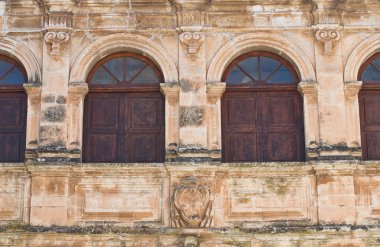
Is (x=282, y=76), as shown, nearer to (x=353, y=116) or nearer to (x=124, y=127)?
(x=353, y=116)

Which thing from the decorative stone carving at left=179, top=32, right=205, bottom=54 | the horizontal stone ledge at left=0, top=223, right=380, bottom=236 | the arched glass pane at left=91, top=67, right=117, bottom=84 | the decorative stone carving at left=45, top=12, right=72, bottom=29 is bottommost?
the horizontal stone ledge at left=0, top=223, right=380, bottom=236

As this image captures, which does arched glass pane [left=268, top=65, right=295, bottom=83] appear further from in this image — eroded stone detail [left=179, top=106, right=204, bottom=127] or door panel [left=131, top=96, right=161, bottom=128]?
door panel [left=131, top=96, right=161, bottom=128]

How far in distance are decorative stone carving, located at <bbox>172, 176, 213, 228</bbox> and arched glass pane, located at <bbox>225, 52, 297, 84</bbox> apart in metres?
2.06

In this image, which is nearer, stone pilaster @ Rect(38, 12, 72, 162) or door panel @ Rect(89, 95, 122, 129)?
stone pilaster @ Rect(38, 12, 72, 162)

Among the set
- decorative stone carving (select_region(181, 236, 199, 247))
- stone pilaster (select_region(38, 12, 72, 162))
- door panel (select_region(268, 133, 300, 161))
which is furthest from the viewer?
door panel (select_region(268, 133, 300, 161))

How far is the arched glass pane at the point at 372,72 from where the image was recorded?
11.4 meters

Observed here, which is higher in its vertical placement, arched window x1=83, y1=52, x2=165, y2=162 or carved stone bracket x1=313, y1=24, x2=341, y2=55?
carved stone bracket x1=313, y1=24, x2=341, y2=55

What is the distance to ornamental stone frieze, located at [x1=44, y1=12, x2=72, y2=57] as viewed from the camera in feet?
36.7

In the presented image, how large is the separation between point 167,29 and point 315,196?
377cm

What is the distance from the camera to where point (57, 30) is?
1125cm

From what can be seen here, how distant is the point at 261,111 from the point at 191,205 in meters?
2.09

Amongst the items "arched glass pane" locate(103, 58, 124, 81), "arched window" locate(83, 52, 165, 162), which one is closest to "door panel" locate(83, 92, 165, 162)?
"arched window" locate(83, 52, 165, 162)

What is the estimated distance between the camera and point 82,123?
1112 cm

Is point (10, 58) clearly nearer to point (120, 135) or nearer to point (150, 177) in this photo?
point (120, 135)
